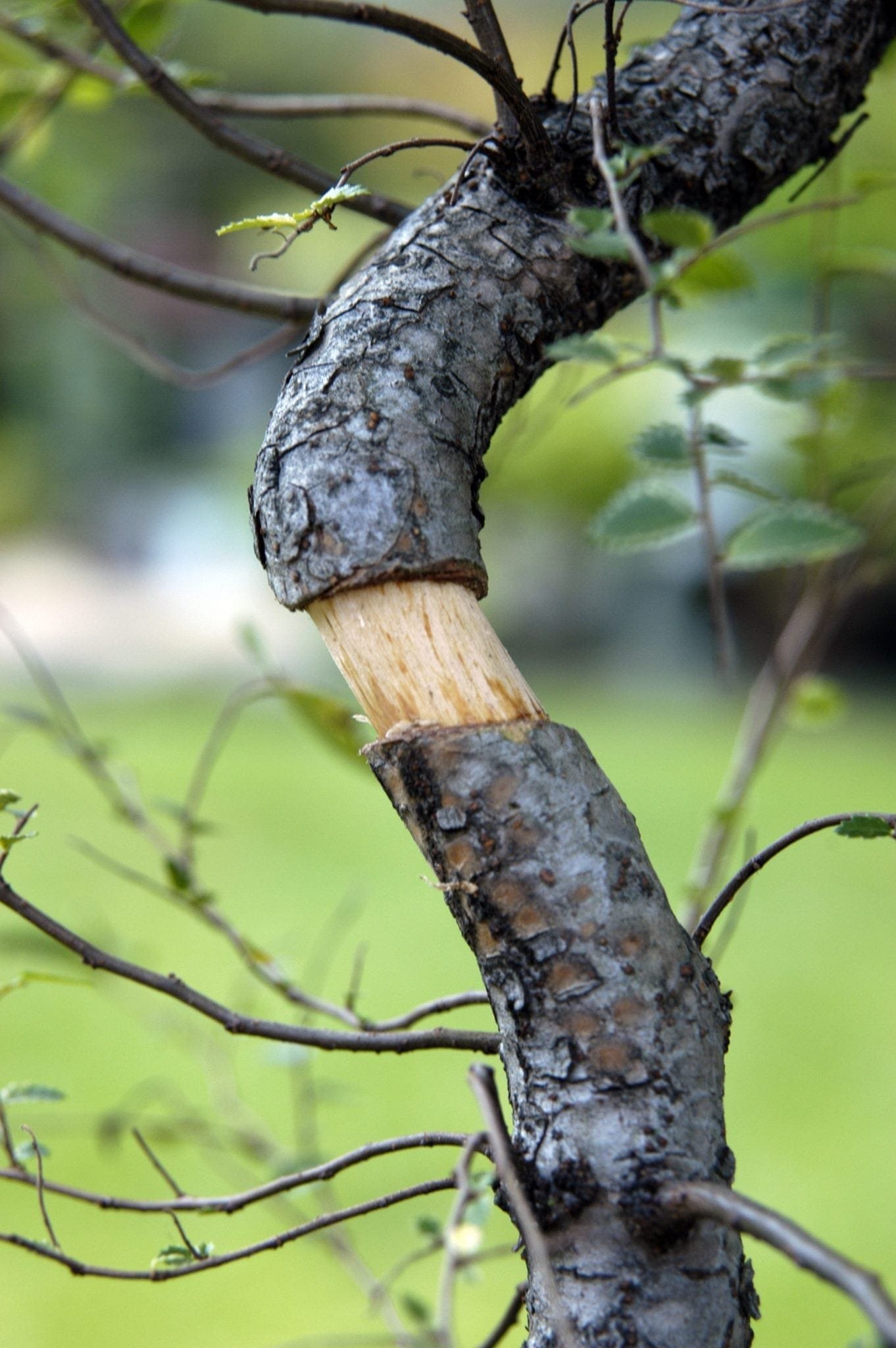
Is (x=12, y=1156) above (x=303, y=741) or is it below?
below

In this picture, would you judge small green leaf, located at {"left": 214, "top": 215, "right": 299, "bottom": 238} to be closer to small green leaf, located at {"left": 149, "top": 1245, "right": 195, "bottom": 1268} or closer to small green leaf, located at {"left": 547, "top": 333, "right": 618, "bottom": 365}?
small green leaf, located at {"left": 547, "top": 333, "right": 618, "bottom": 365}

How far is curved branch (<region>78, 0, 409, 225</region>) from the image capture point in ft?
1.21

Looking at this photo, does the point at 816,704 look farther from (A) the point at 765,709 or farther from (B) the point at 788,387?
(B) the point at 788,387

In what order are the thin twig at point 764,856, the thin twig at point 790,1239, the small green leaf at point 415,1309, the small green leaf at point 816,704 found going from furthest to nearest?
the small green leaf at point 816,704 < the small green leaf at point 415,1309 < the thin twig at point 764,856 < the thin twig at point 790,1239

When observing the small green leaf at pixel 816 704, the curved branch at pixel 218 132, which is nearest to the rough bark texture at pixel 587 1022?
the curved branch at pixel 218 132

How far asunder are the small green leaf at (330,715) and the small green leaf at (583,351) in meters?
0.19

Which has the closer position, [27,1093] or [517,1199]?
[517,1199]

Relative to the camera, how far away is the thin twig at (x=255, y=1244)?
260 millimetres

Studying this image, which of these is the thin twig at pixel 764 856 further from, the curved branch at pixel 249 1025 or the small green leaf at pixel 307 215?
the small green leaf at pixel 307 215

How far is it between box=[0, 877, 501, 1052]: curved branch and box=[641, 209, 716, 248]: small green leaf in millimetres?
204

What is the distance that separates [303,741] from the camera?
8.69 feet

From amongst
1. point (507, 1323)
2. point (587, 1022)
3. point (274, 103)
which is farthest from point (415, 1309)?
point (274, 103)

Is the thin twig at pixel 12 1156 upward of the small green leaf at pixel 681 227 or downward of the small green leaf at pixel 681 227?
downward

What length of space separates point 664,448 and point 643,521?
0.08 ft
